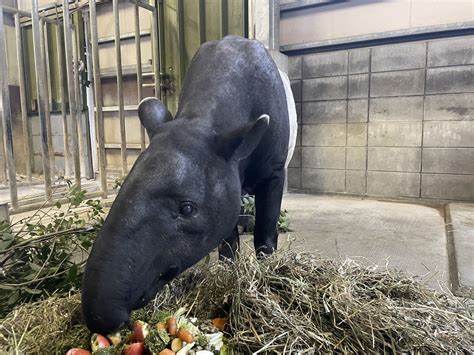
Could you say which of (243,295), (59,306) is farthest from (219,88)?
(59,306)

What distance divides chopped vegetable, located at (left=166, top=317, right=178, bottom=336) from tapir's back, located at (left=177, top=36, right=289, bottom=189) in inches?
23.3

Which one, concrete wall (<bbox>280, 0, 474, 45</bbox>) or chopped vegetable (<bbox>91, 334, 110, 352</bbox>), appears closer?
chopped vegetable (<bbox>91, 334, 110, 352</bbox>)

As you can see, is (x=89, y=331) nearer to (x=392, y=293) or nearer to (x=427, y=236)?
(x=392, y=293)

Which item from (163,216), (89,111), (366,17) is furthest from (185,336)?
(89,111)

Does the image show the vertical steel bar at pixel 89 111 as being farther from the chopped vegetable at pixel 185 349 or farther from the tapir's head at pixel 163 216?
the chopped vegetable at pixel 185 349

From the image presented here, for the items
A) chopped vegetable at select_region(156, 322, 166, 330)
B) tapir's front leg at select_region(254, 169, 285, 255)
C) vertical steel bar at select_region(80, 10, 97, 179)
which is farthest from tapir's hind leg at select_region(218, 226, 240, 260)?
vertical steel bar at select_region(80, 10, 97, 179)

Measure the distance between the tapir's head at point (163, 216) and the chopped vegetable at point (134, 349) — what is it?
6cm

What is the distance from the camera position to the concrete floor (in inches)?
82.1

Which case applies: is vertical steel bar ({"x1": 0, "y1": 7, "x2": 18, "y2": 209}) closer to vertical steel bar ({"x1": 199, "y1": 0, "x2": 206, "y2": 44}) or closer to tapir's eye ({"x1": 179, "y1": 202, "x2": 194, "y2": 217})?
tapir's eye ({"x1": 179, "y1": 202, "x2": 194, "y2": 217})

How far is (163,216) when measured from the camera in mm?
1009

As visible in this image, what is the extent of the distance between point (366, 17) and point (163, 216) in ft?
12.1

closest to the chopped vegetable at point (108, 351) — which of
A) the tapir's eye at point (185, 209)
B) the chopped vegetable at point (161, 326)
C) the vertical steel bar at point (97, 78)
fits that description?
the chopped vegetable at point (161, 326)

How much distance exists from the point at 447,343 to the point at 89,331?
933mm

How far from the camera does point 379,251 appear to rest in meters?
2.29
